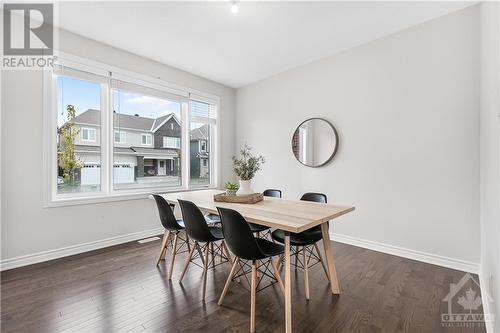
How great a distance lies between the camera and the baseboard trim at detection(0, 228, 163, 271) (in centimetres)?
266

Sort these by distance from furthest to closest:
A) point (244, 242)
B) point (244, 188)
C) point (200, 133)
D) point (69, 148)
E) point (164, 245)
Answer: point (200, 133) < point (69, 148) < point (164, 245) < point (244, 188) < point (244, 242)

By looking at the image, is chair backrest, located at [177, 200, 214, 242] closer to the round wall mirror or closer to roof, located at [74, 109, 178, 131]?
roof, located at [74, 109, 178, 131]

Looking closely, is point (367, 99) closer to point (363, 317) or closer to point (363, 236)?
point (363, 236)

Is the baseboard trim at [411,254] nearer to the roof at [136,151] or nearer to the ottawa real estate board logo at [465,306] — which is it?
the ottawa real estate board logo at [465,306]

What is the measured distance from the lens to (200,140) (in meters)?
4.71

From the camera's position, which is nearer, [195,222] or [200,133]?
[195,222]

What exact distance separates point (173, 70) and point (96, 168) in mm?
2007

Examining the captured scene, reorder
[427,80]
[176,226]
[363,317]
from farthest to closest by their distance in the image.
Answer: [427,80] < [176,226] < [363,317]

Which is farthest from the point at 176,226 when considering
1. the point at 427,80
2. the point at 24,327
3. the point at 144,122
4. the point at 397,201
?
the point at 427,80

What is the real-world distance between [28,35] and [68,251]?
2.61m

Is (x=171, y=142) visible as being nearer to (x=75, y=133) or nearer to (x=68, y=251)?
(x=75, y=133)

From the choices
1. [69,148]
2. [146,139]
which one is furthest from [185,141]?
[69,148]

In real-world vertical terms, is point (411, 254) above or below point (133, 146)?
below

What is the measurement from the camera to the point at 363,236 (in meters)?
3.39
